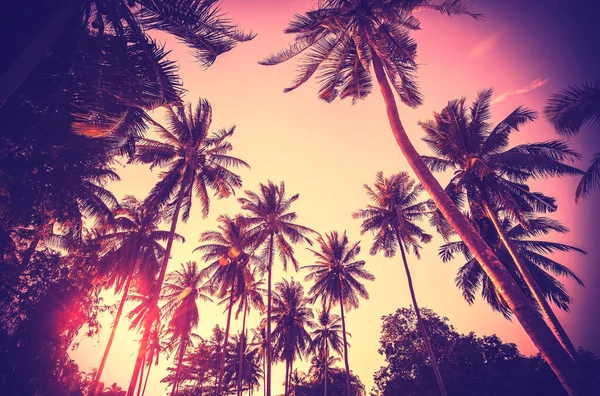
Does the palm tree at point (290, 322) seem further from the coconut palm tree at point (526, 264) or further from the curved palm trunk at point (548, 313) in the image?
the curved palm trunk at point (548, 313)

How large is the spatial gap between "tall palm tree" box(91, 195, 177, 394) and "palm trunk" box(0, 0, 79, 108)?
45.5 ft

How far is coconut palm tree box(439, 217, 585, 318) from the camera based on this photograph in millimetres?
16344

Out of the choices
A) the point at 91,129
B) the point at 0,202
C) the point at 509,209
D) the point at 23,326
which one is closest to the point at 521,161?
the point at 509,209

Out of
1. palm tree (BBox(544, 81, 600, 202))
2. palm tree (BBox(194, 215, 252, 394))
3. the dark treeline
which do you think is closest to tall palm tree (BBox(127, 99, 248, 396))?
the dark treeline

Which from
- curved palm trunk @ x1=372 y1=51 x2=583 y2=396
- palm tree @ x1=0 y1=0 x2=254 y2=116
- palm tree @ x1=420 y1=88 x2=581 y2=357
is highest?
palm tree @ x1=420 y1=88 x2=581 y2=357

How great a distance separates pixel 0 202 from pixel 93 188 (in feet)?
31.4


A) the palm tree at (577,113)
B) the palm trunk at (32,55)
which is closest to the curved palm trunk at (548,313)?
the palm tree at (577,113)

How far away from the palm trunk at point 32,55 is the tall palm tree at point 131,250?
1388cm

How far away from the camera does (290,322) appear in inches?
1169

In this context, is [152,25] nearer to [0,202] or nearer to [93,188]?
[0,202]

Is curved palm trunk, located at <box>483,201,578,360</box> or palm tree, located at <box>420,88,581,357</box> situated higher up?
palm tree, located at <box>420,88,581,357</box>

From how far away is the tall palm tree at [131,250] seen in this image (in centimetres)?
1712

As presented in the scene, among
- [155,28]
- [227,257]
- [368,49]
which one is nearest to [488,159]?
[368,49]

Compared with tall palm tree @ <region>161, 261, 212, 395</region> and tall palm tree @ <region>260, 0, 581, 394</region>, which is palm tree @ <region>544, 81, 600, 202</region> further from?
tall palm tree @ <region>161, 261, 212, 395</region>
